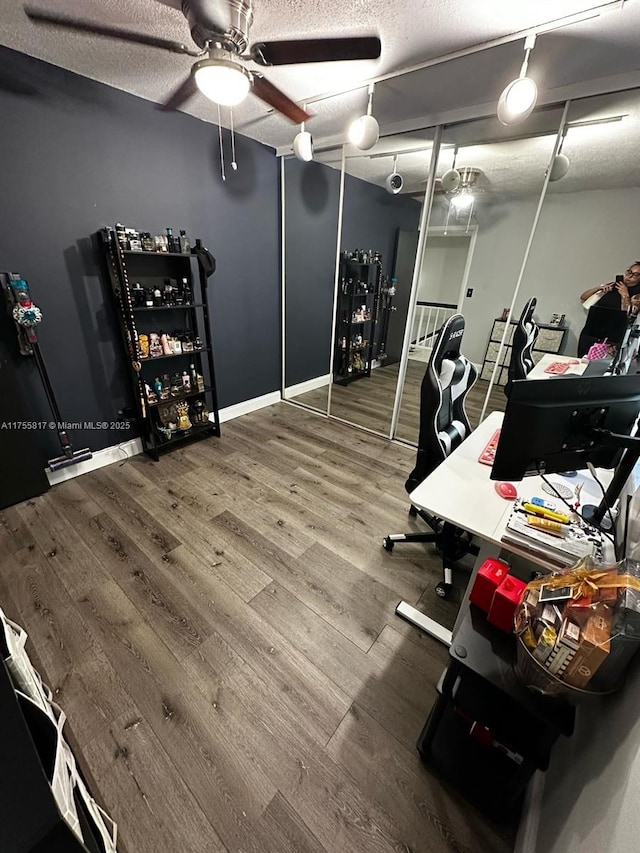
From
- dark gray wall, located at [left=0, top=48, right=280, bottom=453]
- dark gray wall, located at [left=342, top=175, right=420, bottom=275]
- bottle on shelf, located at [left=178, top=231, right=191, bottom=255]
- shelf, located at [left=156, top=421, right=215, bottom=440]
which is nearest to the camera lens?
dark gray wall, located at [left=0, top=48, right=280, bottom=453]

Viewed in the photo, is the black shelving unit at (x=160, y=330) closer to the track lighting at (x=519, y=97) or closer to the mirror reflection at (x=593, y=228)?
the track lighting at (x=519, y=97)

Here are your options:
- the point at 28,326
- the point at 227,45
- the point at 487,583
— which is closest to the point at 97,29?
the point at 227,45

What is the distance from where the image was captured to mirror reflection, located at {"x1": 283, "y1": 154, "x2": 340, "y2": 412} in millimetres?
3410

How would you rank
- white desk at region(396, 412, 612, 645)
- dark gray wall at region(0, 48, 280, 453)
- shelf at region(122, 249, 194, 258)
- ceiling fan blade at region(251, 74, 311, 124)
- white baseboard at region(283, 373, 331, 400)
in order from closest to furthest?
white desk at region(396, 412, 612, 645) < ceiling fan blade at region(251, 74, 311, 124) < dark gray wall at region(0, 48, 280, 453) < shelf at region(122, 249, 194, 258) < white baseboard at region(283, 373, 331, 400)

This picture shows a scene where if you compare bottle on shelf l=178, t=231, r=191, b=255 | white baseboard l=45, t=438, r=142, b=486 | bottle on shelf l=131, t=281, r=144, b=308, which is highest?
bottle on shelf l=178, t=231, r=191, b=255

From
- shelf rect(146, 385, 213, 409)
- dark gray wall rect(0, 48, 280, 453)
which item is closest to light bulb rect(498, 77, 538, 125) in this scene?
dark gray wall rect(0, 48, 280, 453)

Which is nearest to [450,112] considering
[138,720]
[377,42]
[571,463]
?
[377,42]

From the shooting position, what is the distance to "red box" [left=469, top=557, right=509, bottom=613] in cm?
95

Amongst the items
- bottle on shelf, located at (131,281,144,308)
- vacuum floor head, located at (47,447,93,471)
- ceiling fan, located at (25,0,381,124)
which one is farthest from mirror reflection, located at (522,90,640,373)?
vacuum floor head, located at (47,447,93,471)

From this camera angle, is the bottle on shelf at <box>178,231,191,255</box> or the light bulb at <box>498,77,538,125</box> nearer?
the light bulb at <box>498,77,538,125</box>

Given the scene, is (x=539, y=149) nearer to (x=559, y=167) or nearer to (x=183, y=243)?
(x=559, y=167)

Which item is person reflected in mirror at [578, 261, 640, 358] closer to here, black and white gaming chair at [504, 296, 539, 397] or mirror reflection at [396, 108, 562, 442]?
black and white gaming chair at [504, 296, 539, 397]

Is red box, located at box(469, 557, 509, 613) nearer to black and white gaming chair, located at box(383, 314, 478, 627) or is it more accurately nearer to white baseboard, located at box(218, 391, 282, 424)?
black and white gaming chair, located at box(383, 314, 478, 627)

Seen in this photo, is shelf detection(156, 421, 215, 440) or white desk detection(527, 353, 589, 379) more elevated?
white desk detection(527, 353, 589, 379)
